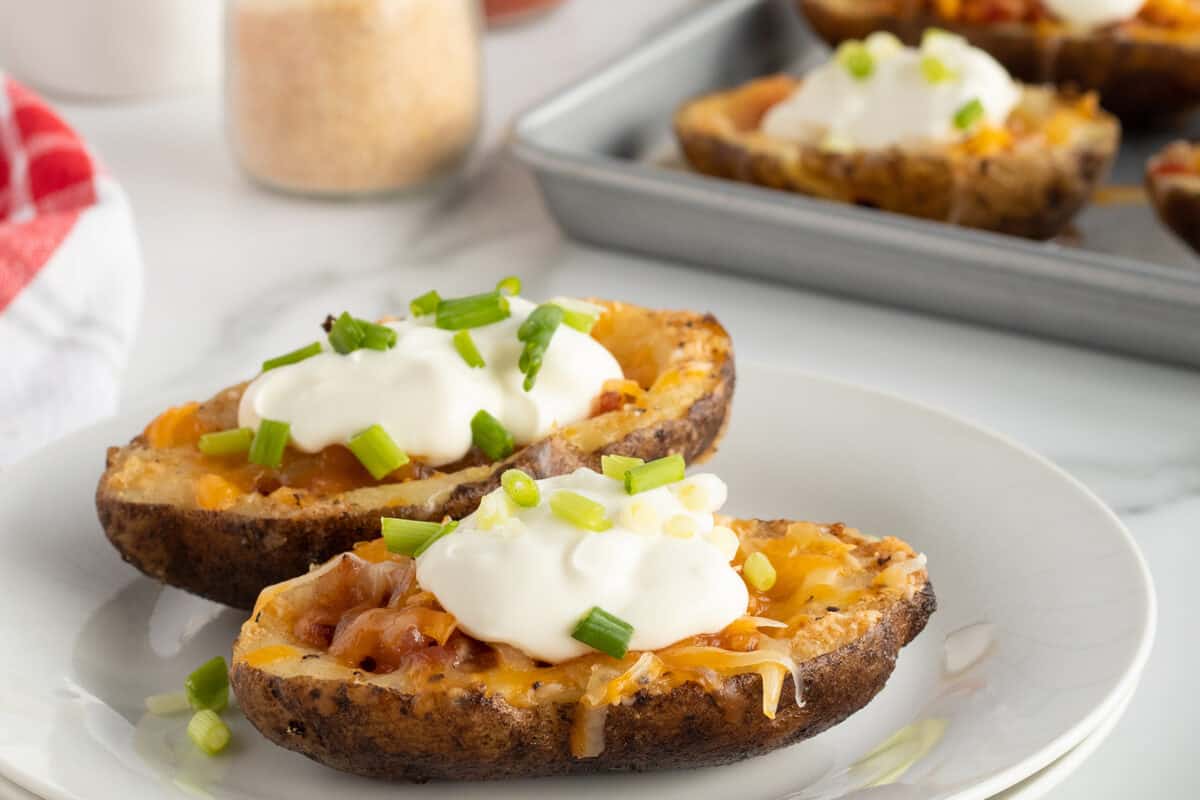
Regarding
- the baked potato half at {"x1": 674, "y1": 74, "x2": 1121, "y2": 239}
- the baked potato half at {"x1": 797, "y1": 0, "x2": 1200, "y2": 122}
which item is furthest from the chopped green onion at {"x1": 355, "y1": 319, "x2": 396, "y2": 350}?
the baked potato half at {"x1": 797, "y1": 0, "x2": 1200, "y2": 122}

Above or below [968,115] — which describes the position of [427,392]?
above

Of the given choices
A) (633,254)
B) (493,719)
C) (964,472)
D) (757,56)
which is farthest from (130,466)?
→ (757,56)

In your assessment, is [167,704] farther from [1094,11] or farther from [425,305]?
[1094,11]

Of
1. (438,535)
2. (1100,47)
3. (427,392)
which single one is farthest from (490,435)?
(1100,47)

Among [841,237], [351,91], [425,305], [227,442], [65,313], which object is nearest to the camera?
[227,442]

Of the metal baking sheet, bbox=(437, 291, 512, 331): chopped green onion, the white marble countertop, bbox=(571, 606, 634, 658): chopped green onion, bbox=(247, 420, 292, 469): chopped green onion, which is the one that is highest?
bbox=(437, 291, 512, 331): chopped green onion

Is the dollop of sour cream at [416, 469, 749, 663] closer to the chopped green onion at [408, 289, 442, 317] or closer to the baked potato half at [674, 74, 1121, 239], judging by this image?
the chopped green onion at [408, 289, 442, 317]
